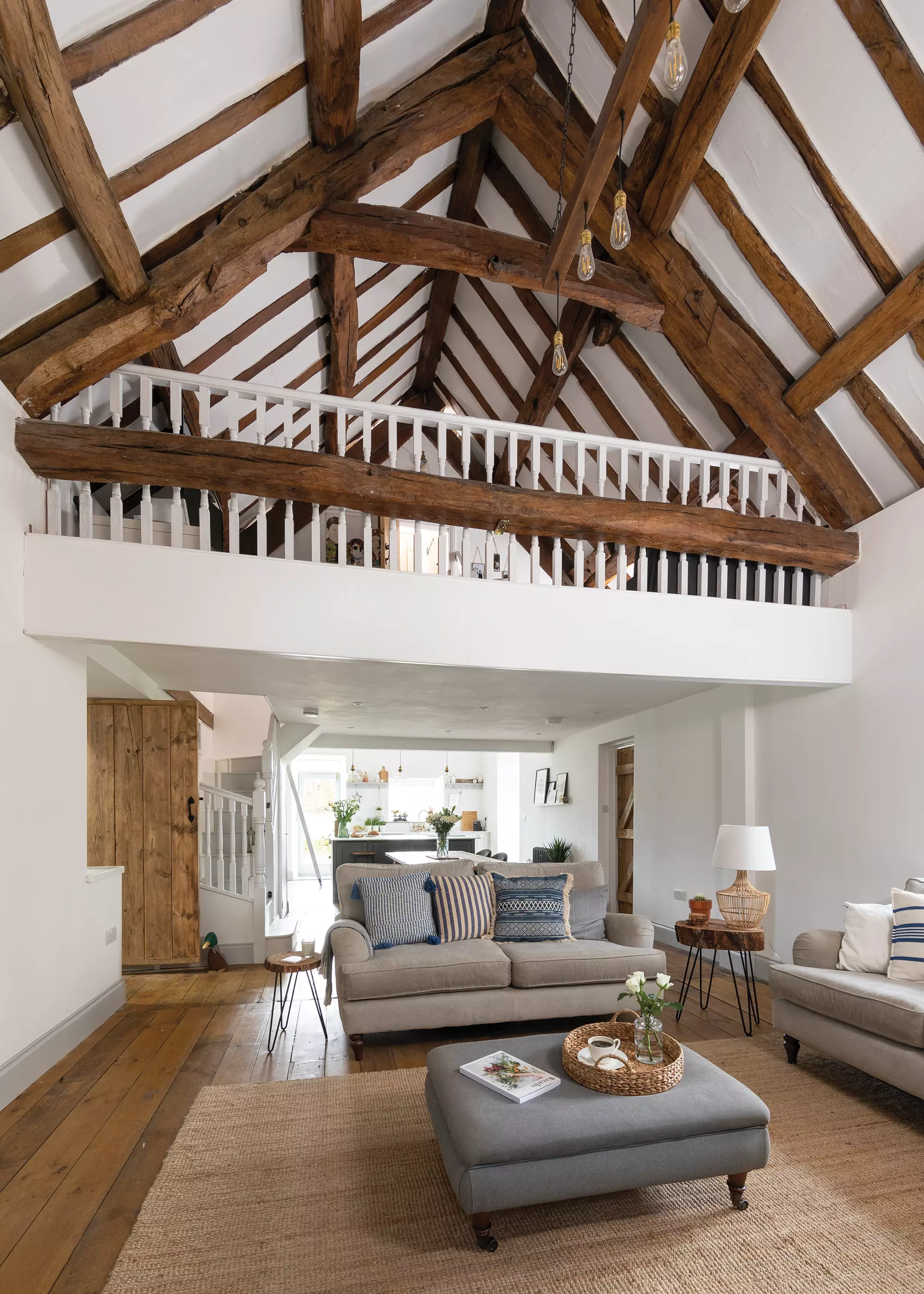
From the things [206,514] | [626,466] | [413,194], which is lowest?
[206,514]

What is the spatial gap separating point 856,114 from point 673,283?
133 centimetres

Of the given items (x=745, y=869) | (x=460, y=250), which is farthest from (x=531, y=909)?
(x=460, y=250)

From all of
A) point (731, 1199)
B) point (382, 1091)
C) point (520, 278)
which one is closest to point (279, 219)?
point (520, 278)

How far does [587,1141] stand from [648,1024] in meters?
0.52

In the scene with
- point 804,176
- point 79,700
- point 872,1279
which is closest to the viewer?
point 872,1279

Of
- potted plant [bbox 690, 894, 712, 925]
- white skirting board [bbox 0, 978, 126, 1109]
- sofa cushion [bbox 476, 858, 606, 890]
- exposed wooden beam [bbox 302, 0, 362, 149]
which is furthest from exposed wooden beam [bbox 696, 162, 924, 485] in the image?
white skirting board [bbox 0, 978, 126, 1109]

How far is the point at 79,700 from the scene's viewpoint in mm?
4434

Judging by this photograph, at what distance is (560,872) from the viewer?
4.96 m

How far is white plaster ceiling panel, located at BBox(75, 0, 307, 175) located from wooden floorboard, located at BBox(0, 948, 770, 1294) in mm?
3914

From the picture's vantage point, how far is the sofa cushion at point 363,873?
4688 mm

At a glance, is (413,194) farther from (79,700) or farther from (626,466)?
(79,700)

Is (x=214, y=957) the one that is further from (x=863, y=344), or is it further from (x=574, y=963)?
(x=863, y=344)

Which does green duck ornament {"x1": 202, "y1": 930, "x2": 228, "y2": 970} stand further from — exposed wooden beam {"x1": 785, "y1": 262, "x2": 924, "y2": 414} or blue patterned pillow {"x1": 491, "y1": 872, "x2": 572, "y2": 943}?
exposed wooden beam {"x1": 785, "y1": 262, "x2": 924, "y2": 414}

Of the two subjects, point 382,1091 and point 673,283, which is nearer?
point 382,1091
